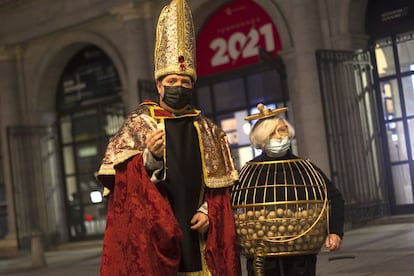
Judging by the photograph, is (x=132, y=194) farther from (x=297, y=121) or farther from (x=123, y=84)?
(x=123, y=84)

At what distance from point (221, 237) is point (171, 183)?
15.7 inches

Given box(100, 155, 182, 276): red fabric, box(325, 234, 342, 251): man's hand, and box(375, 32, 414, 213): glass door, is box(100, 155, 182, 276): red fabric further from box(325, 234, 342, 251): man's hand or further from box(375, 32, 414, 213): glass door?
box(375, 32, 414, 213): glass door

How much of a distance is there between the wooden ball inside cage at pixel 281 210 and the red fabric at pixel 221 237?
7 cm

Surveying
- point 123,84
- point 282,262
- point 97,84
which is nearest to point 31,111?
point 97,84

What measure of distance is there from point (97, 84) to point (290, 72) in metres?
6.12

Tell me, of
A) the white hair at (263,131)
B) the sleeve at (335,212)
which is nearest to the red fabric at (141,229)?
the white hair at (263,131)

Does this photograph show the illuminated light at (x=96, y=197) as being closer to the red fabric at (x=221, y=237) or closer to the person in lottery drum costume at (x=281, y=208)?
the person in lottery drum costume at (x=281, y=208)

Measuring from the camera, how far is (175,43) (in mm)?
3887

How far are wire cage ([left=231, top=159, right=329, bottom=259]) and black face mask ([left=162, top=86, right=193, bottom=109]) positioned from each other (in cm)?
61

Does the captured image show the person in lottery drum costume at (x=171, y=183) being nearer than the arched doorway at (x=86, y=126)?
Yes

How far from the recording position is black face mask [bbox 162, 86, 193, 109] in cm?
377

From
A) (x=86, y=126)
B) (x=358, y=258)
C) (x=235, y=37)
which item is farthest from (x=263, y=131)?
(x=86, y=126)

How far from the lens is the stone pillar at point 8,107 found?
17.8m

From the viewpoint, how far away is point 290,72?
13211mm
